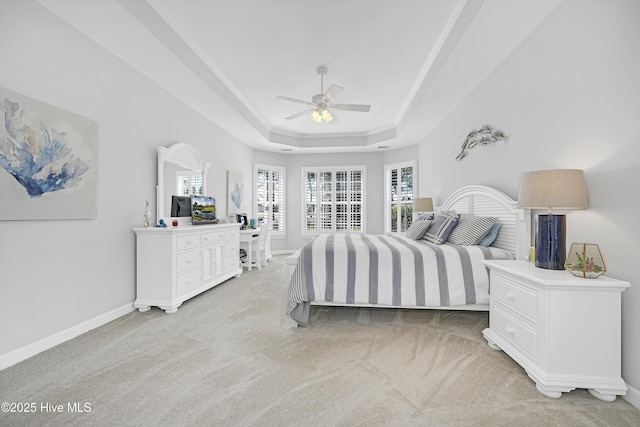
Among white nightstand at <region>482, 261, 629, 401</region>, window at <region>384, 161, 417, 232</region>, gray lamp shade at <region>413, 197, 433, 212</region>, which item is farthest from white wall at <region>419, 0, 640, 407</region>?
window at <region>384, 161, 417, 232</region>

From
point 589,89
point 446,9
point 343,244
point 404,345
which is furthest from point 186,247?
point 589,89

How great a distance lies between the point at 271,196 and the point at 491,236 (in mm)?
5155

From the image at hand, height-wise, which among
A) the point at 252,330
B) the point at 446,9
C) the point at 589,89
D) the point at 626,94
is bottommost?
the point at 252,330

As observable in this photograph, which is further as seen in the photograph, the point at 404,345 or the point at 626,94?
the point at 404,345

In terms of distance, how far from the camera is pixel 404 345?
7.41ft

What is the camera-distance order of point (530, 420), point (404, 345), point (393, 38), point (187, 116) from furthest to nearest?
point (187, 116) < point (393, 38) < point (404, 345) < point (530, 420)

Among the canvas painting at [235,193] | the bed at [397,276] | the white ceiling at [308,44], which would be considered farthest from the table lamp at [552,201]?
the canvas painting at [235,193]

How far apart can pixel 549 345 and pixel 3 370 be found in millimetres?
3480

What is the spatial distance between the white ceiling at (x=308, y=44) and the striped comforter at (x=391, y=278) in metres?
1.97

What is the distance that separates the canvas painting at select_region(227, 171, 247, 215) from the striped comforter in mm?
3222

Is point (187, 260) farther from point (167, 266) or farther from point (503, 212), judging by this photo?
point (503, 212)

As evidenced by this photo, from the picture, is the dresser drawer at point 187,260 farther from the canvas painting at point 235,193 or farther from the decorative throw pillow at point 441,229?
the decorative throw pillow at point 441,229

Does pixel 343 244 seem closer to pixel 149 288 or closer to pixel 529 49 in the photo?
pixel 149 288

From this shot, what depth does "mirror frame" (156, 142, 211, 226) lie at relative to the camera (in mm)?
3432
